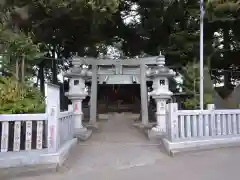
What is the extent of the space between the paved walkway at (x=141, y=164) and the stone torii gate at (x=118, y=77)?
2.89m

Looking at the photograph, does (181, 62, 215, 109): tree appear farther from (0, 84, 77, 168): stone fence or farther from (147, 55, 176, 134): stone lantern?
(0, 84, 77, 168): stone fence

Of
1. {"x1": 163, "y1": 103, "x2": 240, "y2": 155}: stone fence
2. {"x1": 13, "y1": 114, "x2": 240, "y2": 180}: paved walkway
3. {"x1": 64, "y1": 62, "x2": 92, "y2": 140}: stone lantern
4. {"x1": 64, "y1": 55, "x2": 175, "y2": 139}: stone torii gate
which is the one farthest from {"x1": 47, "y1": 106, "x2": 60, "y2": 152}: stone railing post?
{"x1": 64, "y1": 62, "x2": 92, "y2": 140}: stone lantern

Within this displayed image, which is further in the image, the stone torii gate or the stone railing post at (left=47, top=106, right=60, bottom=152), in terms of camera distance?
the stone torii gate

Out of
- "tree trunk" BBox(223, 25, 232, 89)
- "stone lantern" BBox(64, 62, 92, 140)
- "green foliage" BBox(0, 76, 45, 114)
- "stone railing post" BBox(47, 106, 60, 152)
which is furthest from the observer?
"tree trunk" BBox(223, 25, 232, 89)

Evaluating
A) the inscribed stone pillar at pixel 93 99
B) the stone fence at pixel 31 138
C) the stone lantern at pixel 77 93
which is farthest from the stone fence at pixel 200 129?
the inscribed stone pillar at pixel 93 99

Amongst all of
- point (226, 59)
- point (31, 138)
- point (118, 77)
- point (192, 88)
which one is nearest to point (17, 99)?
point (31, 138)

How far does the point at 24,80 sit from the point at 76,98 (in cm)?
431

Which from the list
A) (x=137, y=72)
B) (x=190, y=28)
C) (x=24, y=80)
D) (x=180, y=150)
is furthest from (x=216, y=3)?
(x=24, y=80)

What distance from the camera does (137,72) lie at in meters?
14.0

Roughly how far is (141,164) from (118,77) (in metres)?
7.75

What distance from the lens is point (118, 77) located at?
46.4 ft

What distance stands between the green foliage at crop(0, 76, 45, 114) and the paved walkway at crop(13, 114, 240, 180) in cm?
152

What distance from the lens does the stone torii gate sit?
471 inches

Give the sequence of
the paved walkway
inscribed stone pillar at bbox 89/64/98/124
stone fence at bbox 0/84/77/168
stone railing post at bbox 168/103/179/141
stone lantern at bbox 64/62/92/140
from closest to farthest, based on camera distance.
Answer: the paved walkway
stone fence at bbox 0/84/77/168
stone railing post at bbox 168/103/179/141
stone lantern at bbox 64/62/92/140
inscribed stone pillar at bbox 89/64/98/124
